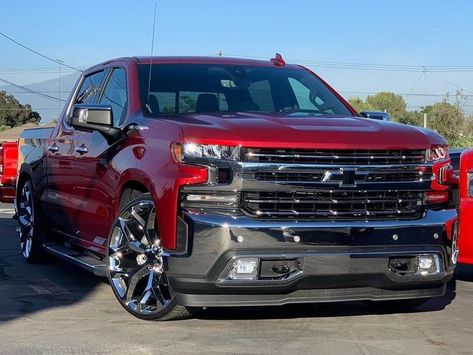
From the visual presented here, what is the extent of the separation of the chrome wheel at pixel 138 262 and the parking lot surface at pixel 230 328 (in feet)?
0.57

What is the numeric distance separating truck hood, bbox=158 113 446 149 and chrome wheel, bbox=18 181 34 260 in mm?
3274

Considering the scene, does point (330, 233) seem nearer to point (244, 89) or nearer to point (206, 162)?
point (206, 162)

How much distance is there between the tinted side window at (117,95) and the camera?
6531mm

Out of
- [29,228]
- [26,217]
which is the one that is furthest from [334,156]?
[26,217]

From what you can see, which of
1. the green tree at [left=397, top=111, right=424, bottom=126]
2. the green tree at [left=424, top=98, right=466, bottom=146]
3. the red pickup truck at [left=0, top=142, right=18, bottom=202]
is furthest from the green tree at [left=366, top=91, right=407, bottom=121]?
the red pickup truck at [left=0, top=142, right=18, bottom=202]

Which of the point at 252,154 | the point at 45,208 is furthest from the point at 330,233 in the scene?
the point at 45,208

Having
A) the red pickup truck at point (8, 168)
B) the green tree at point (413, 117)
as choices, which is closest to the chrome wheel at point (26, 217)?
the red pickup truck at point (8, 168)

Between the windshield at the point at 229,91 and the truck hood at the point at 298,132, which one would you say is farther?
the windshield at the point at 229,91

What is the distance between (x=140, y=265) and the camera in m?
5.83

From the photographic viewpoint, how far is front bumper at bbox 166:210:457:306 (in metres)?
5.04

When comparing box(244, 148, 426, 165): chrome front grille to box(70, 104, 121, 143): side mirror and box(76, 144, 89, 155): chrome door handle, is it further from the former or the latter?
box(76, 144, 89, 155): chrome door handle

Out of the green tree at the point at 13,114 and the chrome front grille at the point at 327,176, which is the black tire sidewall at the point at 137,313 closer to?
the chrome front grille at the point at 327,176

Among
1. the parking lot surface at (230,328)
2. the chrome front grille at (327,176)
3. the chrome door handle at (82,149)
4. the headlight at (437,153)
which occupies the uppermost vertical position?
the headlight at (437,153)

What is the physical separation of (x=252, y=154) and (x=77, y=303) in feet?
7.68
